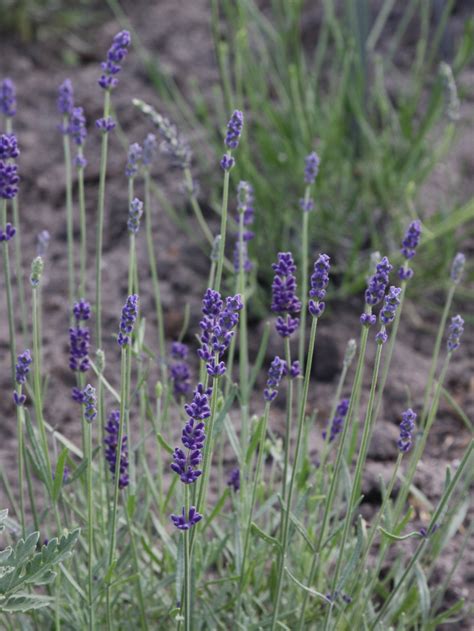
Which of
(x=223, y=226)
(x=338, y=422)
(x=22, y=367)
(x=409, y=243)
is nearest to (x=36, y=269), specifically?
(x=22, y=367)

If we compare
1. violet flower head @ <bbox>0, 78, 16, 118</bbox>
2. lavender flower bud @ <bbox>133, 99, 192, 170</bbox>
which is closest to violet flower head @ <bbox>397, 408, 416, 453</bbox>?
lavender flower bud @ <bbox>133, 99, 192, 170</bbox>

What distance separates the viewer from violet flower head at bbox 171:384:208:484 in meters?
1.31

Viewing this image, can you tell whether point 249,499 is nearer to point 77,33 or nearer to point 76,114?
point 76,114

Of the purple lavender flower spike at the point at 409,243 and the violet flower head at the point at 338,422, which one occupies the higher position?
the purple lavender flower spike at the point at 409,243

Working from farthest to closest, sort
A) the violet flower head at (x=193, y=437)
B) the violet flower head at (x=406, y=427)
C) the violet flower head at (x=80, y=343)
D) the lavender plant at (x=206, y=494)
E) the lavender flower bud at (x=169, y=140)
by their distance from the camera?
the lavender flower bud at (x=169, y=140) < the violet flower head at (x=80, y=343) < the violet flower head at (x=406, y=427) < the lavender plant at (x=206, y=494) < the violet flower head at (x=193, y=437)

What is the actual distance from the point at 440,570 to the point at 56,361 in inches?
52.1

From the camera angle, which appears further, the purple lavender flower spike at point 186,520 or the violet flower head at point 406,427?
the violet flower head at point 406,427

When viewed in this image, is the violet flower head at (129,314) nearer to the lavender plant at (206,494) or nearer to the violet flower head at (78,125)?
the lavender plant at (206,494)

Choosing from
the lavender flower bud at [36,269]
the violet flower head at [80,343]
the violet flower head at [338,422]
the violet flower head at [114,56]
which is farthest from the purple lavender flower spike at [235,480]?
the violet flower head at [114,56]

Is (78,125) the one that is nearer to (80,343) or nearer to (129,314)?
(80,343)

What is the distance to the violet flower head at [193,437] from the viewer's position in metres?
1.31

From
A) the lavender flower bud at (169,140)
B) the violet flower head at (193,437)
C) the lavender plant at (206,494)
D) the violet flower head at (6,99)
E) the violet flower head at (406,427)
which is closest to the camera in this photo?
the violet flower head at (193,437)

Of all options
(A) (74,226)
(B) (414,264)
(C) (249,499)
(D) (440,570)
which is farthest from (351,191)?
(C) (249,499)

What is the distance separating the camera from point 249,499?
186 cm
